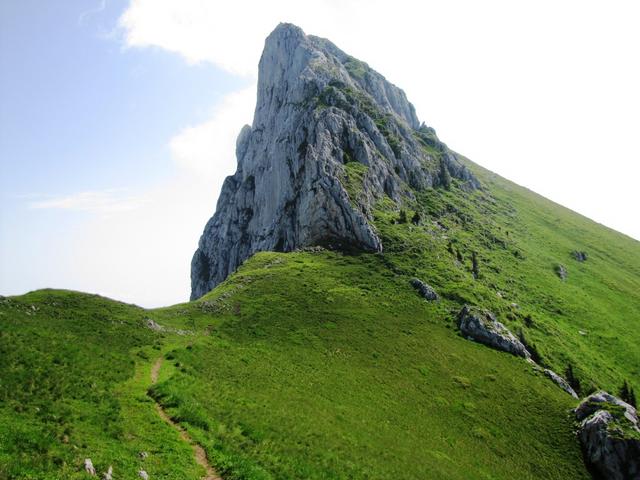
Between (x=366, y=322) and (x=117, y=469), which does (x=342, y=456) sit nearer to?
(x=117, y=469)

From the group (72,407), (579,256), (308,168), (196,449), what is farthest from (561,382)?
(579,256)

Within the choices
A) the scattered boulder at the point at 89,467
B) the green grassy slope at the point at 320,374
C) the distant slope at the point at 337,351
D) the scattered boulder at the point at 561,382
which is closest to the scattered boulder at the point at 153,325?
the distant slope at the point at 337,351

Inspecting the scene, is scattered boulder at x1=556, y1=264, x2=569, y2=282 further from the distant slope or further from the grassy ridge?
the grassy ridge

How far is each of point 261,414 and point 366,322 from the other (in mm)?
33199

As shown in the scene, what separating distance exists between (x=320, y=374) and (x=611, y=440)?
32.2 m

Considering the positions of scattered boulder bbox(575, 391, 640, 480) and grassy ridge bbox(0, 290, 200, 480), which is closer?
grassy ridge bbox(0, 290, 200, 480)

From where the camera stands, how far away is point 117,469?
1928 centimetres

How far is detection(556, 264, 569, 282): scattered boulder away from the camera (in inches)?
4614

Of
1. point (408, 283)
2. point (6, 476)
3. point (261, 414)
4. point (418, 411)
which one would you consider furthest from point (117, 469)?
point (408, 283)

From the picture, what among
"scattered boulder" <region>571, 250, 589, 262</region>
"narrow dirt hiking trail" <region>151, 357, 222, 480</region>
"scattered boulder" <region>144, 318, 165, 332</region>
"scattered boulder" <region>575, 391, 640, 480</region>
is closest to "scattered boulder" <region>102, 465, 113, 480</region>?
"narrow dirt hiking trail" <region>151, 357, 222, 480</region>

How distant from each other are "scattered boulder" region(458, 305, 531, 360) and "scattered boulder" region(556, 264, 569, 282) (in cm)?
6418

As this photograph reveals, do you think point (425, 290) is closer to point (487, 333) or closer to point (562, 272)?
point (487, 333)

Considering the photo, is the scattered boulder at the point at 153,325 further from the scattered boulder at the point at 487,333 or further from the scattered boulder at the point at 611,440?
the scattered boulder at the point at 611,440

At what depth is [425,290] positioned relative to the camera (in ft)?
242
